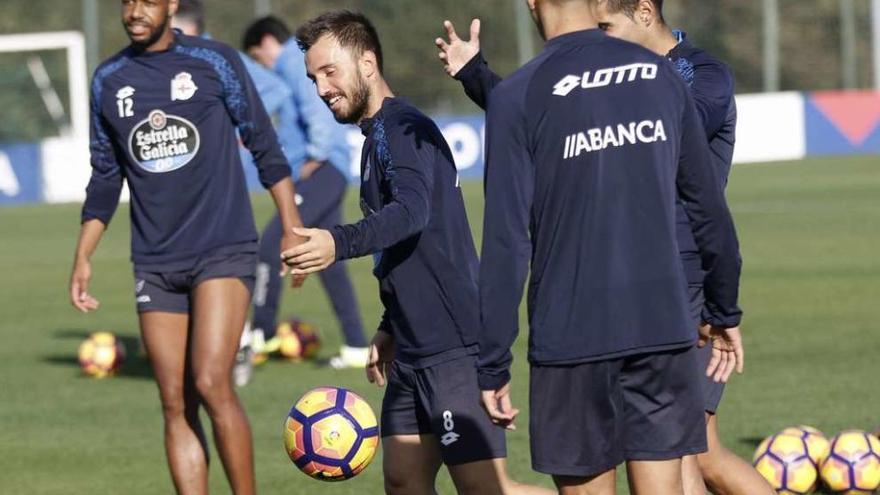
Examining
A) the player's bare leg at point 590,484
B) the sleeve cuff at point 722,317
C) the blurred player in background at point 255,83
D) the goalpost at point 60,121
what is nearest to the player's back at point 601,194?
the player's bare leg at point 590,484

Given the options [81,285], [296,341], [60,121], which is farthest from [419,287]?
[60,121]

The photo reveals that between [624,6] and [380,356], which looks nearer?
[624,6]

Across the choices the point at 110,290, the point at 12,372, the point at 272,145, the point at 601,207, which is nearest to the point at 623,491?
the point at 272,145

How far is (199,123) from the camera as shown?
719 cm

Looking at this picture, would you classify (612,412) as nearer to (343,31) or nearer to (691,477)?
(691,477)

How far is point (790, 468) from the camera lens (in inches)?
294

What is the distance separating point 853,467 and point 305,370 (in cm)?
524

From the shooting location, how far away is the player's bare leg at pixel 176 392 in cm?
702

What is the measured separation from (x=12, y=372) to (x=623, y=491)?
6189mm

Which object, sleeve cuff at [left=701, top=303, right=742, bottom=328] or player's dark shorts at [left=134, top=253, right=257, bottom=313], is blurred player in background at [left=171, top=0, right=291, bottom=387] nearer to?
player's dark shorts at [left=134, top=253, right=257, bottom=313]

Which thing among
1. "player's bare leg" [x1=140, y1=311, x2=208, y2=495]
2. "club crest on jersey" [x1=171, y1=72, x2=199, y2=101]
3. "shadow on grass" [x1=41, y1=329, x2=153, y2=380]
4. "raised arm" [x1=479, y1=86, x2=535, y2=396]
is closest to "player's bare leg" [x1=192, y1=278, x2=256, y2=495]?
"player's bare leg" [x1=140, y1=311, x2=208, y2=495]

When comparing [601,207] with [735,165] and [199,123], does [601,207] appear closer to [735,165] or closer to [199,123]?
[199,123]

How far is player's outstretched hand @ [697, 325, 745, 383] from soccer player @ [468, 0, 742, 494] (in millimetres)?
537

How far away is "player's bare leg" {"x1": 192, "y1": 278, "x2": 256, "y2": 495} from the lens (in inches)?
272
